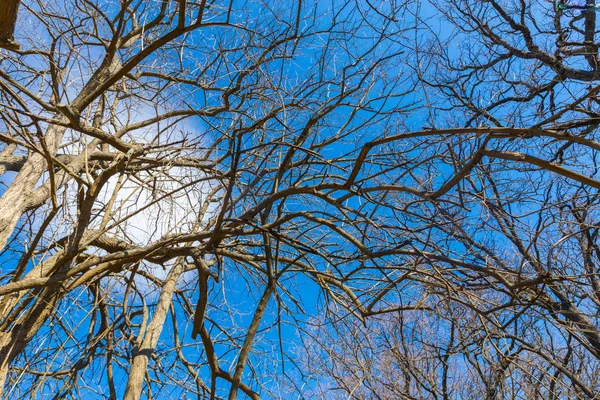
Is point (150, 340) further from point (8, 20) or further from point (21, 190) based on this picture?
point (8, 20)

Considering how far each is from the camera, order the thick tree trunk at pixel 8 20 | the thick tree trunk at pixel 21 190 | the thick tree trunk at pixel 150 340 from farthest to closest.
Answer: the thick tree trunk at pixel 21 190
the thick tree trunk at pixel 150 340
the thick tree trunk at pixel 8 20

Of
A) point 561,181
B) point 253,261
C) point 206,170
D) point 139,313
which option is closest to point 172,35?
point 206,170

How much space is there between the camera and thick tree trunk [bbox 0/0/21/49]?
6.45 feet

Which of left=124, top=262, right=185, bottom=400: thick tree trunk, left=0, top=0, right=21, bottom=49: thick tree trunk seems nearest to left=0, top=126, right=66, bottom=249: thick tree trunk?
left=124, top=262, right=185, bottom=400: thick tree trunk

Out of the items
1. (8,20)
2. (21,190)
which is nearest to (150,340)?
(21,190)

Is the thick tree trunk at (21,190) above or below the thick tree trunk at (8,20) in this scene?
above

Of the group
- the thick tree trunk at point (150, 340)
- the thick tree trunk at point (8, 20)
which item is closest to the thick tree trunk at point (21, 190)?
the thick tree trunk at point (150, 340)

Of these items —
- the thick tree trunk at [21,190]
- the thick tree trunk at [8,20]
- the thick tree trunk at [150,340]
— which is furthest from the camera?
the thick tree trunk at [21,190]

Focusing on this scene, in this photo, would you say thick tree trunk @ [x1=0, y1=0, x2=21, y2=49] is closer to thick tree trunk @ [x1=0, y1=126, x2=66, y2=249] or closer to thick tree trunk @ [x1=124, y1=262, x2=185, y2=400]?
thick tree trunk @ [x1=0, y1=126, x2=66, y2=249]

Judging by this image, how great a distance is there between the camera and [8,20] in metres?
2.03

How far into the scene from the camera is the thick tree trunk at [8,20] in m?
1.97

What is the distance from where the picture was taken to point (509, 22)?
737 centimetres

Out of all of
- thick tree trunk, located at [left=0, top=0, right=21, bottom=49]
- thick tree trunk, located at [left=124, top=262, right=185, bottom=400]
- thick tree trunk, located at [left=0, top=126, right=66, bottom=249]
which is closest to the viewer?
thick tree trunk, located at [left=0, top=0, right=21, bottom=49]

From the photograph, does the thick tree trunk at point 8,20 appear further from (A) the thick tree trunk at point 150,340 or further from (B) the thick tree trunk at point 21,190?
(A) the thick tree trunk at point 150,340
